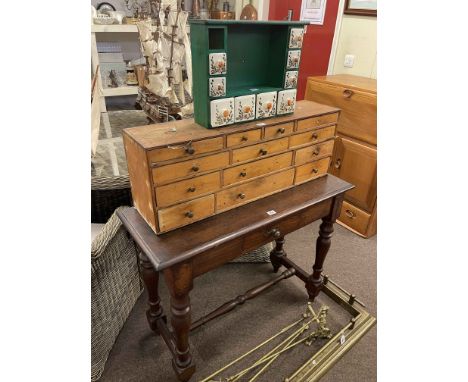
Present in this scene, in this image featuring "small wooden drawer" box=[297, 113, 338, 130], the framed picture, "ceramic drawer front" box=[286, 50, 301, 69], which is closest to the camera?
"ceramic drawer front" box=[286, 50, 301, 69]

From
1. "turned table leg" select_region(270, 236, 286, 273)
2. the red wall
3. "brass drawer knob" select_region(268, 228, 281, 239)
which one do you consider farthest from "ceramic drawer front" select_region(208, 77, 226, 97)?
the red wall

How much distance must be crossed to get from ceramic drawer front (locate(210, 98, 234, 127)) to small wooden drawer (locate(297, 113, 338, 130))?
0.33m

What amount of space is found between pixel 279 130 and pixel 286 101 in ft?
0.40

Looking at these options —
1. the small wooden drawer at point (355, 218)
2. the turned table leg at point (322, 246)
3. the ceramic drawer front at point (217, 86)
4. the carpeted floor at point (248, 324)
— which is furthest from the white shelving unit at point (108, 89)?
the small wooden drawer at point (355, 218)

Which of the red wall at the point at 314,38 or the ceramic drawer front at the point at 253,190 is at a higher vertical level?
the red wall at the point at 314,38

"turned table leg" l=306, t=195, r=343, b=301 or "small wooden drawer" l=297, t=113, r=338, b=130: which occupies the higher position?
"small wooden drawer" l=297, t=113, r=338, b=130

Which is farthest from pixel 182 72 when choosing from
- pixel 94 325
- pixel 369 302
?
pixel 369 302

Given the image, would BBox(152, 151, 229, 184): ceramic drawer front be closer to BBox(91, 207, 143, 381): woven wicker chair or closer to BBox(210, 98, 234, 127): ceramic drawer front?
BBox(210, 98, 234, 127): ceramic drawer front

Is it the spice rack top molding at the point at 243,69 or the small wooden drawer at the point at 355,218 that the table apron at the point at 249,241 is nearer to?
the spice rack top molding at the point at 243,69

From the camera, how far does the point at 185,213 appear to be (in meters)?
1.13

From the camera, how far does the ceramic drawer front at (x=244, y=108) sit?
3.73 ft

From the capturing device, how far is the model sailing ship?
8.07ft

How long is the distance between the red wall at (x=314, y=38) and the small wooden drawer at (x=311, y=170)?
1859 mm

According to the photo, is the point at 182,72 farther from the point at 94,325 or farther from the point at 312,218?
the point at 94,325
